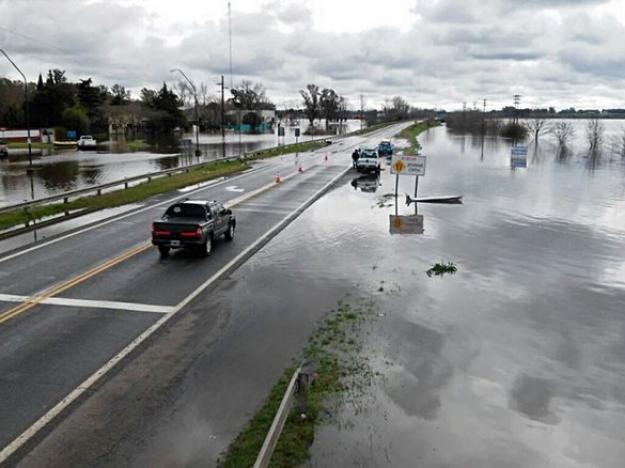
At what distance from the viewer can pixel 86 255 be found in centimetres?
1891

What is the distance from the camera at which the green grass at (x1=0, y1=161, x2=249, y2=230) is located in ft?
82.3

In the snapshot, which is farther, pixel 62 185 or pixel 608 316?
pixel 62 185

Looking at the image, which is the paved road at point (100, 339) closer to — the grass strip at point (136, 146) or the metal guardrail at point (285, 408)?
the metal guardrail at point (285, 408)

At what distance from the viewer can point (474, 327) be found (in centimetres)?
1319

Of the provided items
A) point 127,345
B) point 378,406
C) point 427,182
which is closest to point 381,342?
point 378,406

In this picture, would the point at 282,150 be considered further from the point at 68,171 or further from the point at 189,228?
the point at 189,228

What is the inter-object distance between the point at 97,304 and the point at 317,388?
658 centimetres

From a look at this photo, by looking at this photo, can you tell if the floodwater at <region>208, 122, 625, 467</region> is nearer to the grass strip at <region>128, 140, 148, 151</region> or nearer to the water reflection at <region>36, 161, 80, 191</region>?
the water reflection at <region>36, 161, 80, 191</region>

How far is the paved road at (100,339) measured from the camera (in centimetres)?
858

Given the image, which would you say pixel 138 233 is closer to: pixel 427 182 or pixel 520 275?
pixel 520 275

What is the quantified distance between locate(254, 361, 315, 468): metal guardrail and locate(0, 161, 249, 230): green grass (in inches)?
718

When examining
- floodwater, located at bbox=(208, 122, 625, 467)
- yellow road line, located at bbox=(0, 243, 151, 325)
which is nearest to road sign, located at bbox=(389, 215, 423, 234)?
floodwater, located at bbox=(208, 122, 625, 467)

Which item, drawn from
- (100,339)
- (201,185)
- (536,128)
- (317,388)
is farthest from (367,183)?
(536,128)

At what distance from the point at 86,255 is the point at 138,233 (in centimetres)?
369
